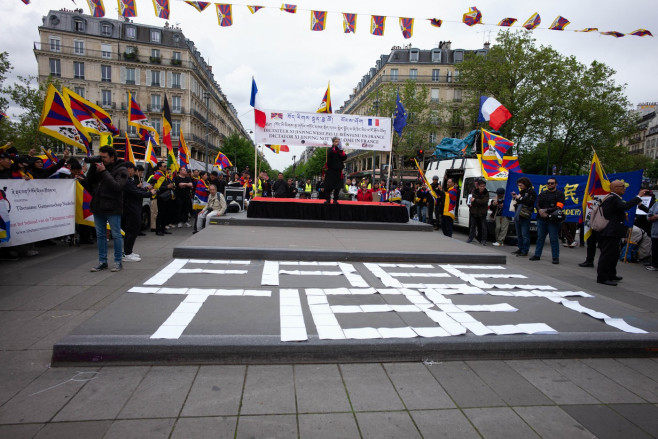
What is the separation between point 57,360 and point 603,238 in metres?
8.26

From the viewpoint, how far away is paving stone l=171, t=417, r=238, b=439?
7.39ft

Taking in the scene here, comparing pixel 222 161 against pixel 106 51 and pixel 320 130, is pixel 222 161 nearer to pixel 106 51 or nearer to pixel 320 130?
pixel 320 130

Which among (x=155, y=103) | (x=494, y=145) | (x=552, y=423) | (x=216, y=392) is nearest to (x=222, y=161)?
(x=494, y=145)

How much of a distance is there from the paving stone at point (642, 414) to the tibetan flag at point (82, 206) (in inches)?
391

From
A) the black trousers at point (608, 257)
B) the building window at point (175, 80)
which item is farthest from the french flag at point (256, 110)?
the building window at point (175, 80)

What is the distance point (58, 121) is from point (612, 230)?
1130 centimetres

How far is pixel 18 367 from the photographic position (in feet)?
9.89

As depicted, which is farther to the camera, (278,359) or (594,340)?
(594,340)

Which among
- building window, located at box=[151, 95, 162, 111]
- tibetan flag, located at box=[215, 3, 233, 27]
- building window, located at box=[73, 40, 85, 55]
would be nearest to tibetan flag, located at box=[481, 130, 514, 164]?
tibetan flag, located at box=[215, 3, 233, 27]

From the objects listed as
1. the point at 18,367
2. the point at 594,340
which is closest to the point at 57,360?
the point at 18,367

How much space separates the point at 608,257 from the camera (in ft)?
22.1

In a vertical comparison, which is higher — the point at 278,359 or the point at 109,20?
the point at 109,20

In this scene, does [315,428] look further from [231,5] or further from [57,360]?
[231,5]

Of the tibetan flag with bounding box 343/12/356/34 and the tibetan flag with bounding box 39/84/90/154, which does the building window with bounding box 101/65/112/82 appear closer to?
the tibetan flag with bounding box 39/84/90/154
